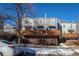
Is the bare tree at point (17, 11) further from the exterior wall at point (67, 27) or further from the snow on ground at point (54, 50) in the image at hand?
the exterior wall at point (67, 27)

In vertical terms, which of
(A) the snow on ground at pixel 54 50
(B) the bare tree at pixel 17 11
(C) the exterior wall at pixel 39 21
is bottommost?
(A) the snow on ground at pixel 54 50

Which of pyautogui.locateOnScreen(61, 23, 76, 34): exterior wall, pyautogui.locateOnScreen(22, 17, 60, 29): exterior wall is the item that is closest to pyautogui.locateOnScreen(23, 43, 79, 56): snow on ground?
pyautogui.locateOnScreen(61, 23, 76, 34): exterior wall

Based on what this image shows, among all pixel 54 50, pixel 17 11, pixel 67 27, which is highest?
pixel 17 11

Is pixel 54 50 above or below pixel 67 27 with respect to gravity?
below

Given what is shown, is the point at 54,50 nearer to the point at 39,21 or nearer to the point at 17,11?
the point at 39,21

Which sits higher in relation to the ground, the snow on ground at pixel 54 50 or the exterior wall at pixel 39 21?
the exterior wall at pixel 39 21

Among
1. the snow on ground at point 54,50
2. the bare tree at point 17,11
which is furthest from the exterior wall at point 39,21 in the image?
the snow on ground at point 54,50

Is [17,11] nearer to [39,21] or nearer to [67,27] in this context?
[39,21]

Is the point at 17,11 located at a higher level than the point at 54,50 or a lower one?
higher

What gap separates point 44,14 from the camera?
330cm

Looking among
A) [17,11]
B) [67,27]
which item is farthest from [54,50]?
[17,11]

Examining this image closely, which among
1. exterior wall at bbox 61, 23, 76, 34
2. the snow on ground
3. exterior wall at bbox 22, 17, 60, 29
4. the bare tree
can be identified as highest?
the bare tree

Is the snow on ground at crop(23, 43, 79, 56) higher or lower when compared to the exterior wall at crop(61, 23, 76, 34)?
lower

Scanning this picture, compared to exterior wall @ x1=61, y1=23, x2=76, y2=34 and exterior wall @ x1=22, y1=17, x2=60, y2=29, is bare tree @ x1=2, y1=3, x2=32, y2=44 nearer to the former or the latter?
exterior wall @ x1=22, y1=17, x2=60, y2=29
